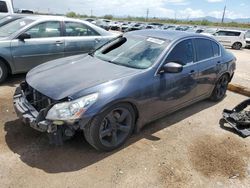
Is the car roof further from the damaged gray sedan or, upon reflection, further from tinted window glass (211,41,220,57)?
tinted window glass (211,41,220,57)

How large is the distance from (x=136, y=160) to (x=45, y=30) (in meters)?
4.39

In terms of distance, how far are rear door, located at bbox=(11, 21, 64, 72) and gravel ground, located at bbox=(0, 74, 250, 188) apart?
1.96 metres

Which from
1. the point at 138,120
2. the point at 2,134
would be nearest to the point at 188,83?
the point at 138,120

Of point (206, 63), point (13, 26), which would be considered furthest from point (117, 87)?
point (13, 26)

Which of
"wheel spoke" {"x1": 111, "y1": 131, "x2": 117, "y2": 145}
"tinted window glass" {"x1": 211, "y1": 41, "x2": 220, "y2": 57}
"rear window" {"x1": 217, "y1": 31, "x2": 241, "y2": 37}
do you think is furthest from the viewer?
"rear window" {"x1": 217, "y1": 31, "x2": 241, "y2": 37}

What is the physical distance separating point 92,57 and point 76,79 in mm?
1072

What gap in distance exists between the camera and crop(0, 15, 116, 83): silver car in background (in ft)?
19.0

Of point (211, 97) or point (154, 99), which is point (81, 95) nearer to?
point (154, 99)

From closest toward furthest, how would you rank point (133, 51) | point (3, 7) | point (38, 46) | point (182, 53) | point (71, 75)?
point (71, 75), point (133, 51), point (182, 53), point (38, 46), point (3, 7)

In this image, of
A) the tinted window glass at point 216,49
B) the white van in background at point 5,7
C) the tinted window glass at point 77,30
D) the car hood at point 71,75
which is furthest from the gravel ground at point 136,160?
the white van in background at point 5,7

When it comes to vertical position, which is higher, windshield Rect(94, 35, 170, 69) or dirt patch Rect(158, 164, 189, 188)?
windshield Rect(94, 35, 170, 69)

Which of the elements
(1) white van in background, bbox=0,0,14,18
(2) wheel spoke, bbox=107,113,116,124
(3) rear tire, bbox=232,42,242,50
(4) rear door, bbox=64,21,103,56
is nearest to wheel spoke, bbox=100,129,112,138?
(2) wheel spoke, bbox=107,113,116,124

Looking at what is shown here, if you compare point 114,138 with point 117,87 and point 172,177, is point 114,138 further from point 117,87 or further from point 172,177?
point 172,177

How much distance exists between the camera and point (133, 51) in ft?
13.3
